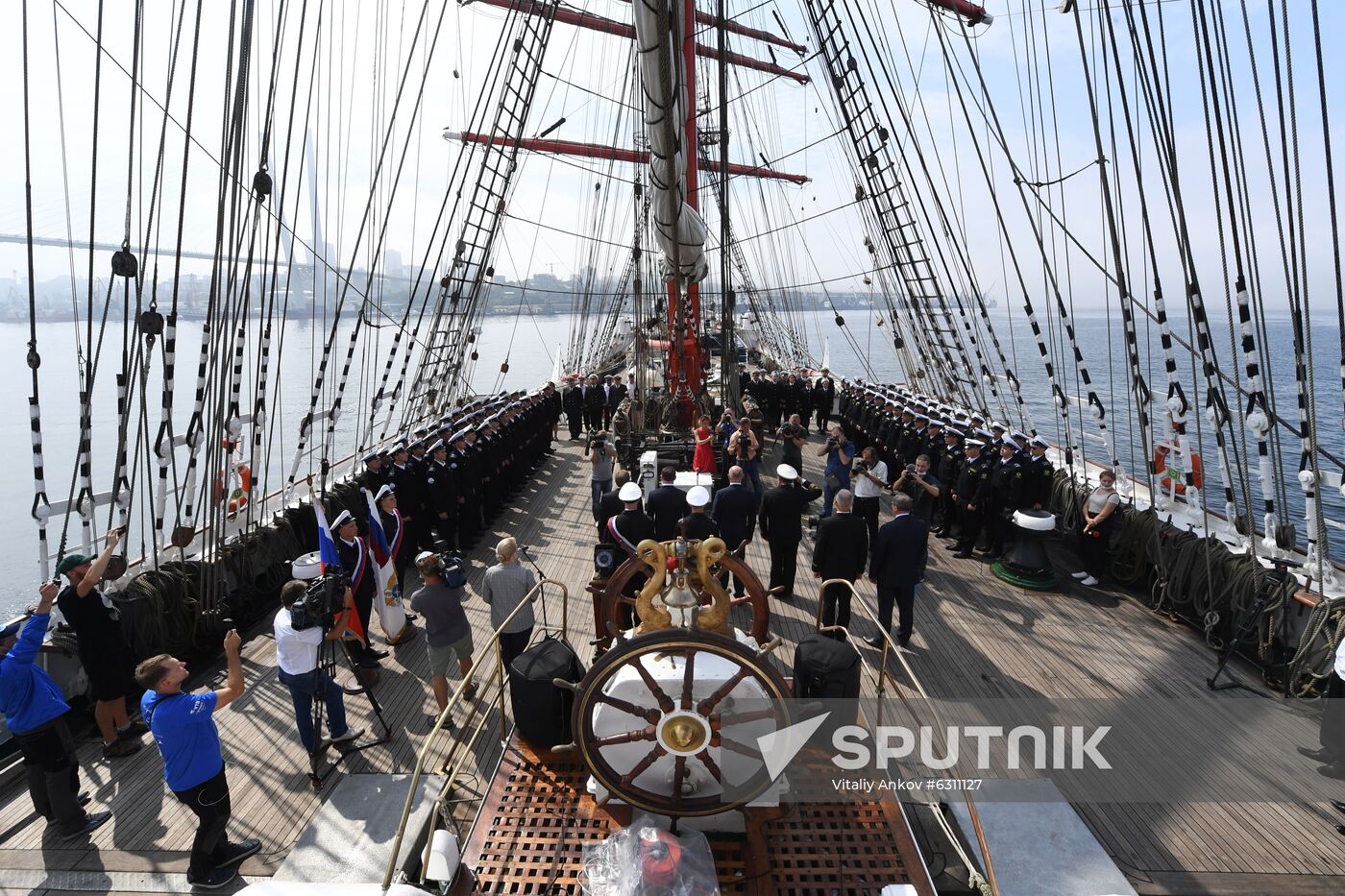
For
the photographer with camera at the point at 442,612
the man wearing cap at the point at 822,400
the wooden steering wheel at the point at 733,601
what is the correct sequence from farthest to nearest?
the man wearing cap at the point at 822,400
the photographer with camera at the point at 442,612
the wooden steering wheel at the point at 733,601

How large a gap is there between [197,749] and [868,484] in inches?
248

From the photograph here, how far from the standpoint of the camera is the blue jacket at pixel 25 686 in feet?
12.5

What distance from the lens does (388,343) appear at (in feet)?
214

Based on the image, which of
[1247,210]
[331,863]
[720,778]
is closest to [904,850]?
[720,778]

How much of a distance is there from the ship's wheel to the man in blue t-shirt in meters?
1.78

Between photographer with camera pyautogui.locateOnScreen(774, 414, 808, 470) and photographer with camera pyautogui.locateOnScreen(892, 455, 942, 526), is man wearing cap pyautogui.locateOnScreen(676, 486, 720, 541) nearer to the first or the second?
photographer with camera pyautogui.locateOnScreen(892, 455, 942, 526)

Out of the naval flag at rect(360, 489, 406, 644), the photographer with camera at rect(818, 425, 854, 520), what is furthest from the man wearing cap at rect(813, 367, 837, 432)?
the naval flag at rect(360, 489, 406, 644)

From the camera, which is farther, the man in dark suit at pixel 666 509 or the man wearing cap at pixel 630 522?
the man in dark suit at pixel 666 509

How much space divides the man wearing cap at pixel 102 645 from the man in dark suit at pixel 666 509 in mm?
3817

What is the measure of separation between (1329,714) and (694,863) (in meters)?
4.10

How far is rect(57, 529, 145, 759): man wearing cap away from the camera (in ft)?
14.4

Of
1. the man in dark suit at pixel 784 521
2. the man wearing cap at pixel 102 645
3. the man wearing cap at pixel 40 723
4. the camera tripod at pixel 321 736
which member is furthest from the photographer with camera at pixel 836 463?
the man wearing cap at pixel 40 723

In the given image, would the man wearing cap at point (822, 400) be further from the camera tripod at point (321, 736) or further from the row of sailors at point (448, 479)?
the camera tripod at point (321, 736)

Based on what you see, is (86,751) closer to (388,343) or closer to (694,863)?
(694,863)
